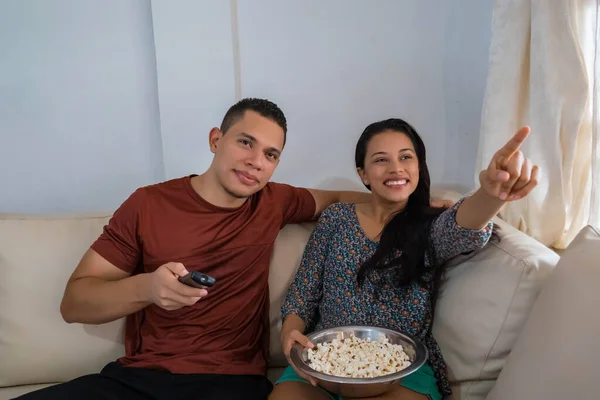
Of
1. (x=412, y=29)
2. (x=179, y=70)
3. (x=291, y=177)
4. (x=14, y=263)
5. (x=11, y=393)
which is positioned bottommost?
(x=11, y=393)

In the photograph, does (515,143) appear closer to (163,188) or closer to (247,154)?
(247,154)

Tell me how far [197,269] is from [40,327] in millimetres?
607

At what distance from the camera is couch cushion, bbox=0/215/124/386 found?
1697 mm

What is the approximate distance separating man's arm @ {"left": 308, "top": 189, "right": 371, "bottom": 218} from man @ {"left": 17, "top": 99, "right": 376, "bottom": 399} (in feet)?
0.70

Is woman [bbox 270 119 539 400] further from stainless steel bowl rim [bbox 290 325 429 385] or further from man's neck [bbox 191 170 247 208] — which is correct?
man's neck [bbox 191 170 247 208]

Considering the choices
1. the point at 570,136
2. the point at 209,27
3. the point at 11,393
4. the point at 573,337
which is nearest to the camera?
the point at 573,337

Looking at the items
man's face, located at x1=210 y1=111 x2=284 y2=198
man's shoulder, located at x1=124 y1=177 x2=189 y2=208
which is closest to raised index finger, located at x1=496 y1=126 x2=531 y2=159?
man's face, located at x1=210 y1=111 x2=284 y2=198

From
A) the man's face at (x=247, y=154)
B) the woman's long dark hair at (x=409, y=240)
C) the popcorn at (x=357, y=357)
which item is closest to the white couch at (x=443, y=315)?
the woman's long dark hair at (x=409, y=240)

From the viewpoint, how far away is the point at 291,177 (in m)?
2.20

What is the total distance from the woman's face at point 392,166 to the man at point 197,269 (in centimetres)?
31

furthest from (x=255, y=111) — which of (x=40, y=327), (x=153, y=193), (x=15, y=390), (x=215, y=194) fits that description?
(x=15, y=390)

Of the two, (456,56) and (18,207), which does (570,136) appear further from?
(18,207)

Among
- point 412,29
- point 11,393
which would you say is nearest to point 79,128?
point 11,393

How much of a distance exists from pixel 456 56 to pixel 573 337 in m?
1.39
